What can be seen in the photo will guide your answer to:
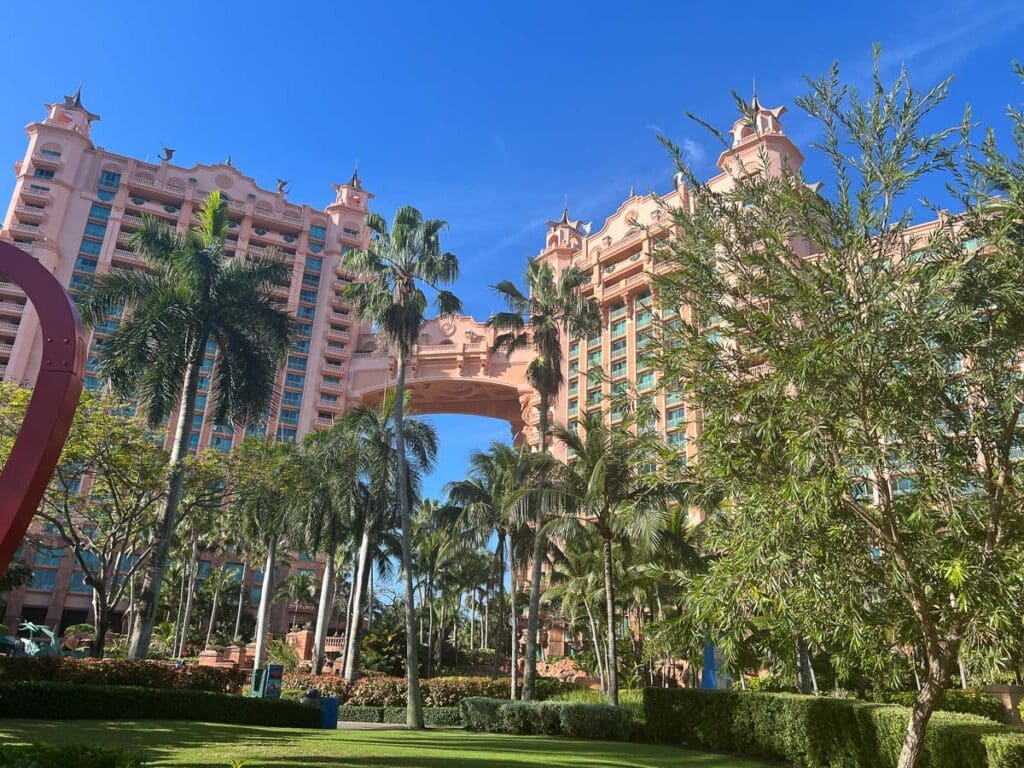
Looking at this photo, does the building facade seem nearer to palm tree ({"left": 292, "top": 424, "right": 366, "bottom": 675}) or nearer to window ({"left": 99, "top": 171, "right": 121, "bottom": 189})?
window ({"left": 99, "top": 171, "right": 121, "bottom": 189})

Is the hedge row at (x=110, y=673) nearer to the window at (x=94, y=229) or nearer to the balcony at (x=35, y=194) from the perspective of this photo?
the window at (x=94, y=229)

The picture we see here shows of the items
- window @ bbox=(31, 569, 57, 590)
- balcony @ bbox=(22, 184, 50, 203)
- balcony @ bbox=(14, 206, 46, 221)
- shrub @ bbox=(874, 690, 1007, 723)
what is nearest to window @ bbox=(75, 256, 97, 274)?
balcony @ bbox=(14, 206, 46, 221)

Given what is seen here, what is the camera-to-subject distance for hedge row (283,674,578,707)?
3231 cm

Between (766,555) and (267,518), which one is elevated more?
(267,518)

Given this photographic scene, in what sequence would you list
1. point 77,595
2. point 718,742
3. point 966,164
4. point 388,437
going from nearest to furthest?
point 966,164 < point 718,742 < point 388,437 < point 77,595

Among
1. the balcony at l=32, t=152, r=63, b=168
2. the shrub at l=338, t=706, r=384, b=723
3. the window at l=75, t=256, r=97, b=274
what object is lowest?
the shrub at l=338, t=706, r=384, b=723

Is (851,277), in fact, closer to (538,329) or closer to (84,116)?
(538,329)

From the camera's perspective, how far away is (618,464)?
2698 centimetres

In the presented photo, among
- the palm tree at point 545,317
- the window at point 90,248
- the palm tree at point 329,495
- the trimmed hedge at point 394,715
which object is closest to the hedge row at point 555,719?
the trimmed hedge at point 394,715

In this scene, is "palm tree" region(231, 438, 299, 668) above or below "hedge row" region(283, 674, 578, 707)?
above

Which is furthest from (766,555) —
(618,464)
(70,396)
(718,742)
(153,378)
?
(153,378)

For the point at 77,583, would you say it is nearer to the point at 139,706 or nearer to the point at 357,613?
the point at 357,613

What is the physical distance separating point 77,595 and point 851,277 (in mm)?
77700

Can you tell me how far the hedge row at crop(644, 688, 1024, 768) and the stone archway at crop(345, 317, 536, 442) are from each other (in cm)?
5594
